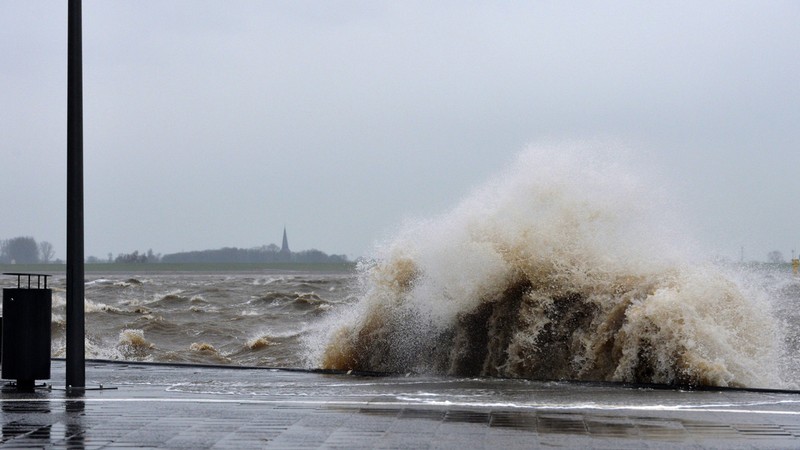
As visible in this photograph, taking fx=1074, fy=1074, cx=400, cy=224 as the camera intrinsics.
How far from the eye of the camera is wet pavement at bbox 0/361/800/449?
6.74 meters

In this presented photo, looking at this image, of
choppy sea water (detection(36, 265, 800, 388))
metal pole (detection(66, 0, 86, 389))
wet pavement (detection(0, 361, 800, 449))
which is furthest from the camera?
choppy sea water (detection(36, 265, 800, 388))

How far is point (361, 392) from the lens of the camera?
980 cm

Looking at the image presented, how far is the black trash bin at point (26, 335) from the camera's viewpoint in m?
9.56

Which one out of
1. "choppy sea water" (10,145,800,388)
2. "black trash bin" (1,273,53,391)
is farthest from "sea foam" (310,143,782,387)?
"black trash bin" (1,273,53,391)

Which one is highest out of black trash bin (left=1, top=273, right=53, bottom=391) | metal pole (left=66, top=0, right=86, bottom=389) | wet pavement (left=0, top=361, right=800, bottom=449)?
metal pole (left=66, top=0, right=86, bottom=389)

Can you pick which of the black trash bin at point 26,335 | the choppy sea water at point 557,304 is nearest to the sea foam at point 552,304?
the choppy sea water at point 557,304

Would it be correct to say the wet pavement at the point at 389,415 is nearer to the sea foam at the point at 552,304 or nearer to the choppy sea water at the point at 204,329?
the sea foam at the point at 552,304

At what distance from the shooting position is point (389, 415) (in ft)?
25.9

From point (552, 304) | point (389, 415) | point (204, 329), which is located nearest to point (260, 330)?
point (204, 329)

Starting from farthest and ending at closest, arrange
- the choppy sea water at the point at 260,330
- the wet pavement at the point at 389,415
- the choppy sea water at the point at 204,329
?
1. the choppy sea water at the point at 204,329
2. the choppy sea water at the point at 260,330
3. the wet pavement at the point at 389,415

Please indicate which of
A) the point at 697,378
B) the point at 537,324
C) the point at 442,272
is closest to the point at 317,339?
the point at 442,272

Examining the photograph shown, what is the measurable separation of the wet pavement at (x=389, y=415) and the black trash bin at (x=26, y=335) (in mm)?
214

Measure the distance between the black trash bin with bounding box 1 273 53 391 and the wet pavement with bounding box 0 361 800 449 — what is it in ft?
0.70

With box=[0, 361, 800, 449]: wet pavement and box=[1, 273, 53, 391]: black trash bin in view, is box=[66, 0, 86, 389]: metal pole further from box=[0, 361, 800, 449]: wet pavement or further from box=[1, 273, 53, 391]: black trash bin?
box=[0, 361, 800, 449]: wet pavement
